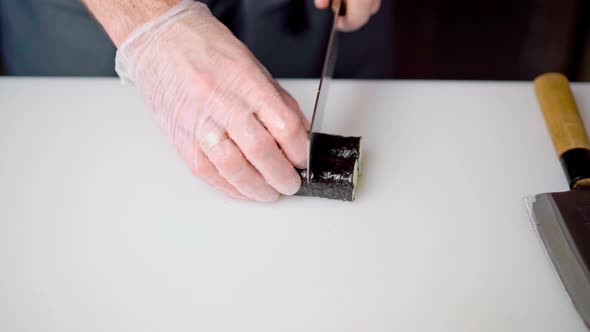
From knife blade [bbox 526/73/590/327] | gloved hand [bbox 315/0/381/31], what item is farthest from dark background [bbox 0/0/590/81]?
knife blade [bbox 526/73/590/327]

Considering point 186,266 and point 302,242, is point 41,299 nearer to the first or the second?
point 186,266

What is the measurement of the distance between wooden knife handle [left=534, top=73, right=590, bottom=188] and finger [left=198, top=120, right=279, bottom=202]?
0.58 meters

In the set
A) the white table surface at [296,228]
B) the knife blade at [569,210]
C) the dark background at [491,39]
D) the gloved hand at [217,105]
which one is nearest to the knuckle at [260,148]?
the gloved hand at [217,105]

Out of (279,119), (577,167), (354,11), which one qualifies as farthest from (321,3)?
(577,167)

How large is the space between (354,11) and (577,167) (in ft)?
1.81

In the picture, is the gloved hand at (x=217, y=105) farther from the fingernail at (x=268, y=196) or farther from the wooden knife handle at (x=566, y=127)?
the wooden knife handle at (x=566, y=127)

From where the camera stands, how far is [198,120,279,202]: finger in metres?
1.00

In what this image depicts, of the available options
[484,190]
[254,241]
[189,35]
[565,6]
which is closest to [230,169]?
[254,241]

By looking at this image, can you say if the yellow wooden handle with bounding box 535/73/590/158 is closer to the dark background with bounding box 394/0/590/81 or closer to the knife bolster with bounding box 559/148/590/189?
the knife bolster with bounding box 559/148/590/189

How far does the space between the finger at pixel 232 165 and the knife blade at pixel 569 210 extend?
501 mm

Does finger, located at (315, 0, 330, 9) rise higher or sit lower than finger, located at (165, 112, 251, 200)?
higher

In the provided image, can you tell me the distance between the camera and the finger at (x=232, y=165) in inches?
39.5

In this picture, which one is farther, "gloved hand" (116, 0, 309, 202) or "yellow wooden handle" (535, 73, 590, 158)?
"yellow wooden handle" (535, 73, 590, 158)

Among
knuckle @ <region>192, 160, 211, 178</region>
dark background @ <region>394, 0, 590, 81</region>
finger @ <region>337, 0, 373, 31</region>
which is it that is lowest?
knuckle @ <region>192, 160, 211, 178</region>
